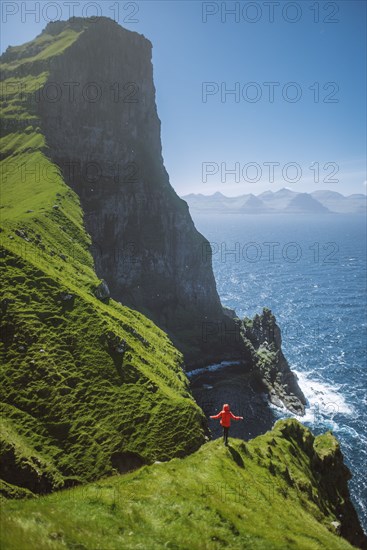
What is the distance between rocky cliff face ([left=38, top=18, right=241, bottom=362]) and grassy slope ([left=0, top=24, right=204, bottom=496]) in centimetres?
5677

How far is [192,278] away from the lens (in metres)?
122

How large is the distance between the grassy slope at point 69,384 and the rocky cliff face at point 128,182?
5677 centimetres

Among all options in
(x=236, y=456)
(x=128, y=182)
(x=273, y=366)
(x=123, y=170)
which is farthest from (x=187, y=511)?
(x=123, y=170)

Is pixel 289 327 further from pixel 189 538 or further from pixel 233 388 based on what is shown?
pixel 189 538

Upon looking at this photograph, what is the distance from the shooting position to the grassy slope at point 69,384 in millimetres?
26109

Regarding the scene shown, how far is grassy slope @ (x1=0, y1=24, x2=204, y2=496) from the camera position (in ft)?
85.7

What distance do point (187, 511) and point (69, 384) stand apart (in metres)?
17.3

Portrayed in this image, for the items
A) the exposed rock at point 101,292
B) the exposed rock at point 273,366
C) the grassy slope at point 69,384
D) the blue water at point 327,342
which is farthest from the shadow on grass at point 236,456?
the exposed rock at point 273,366

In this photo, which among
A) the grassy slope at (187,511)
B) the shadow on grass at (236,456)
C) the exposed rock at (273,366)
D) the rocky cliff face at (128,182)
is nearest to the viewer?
the grassy slope at (187,511)

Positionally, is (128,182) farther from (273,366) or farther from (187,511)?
(187,511)

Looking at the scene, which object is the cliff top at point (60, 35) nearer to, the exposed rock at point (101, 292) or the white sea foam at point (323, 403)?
the exposed rock at point (101, 292)

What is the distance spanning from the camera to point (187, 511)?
1712 cm

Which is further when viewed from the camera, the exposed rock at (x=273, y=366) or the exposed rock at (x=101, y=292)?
the exposed rock at (x=273, y=366)

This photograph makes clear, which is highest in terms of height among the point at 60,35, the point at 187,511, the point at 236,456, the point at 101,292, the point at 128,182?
the point at 60,35
